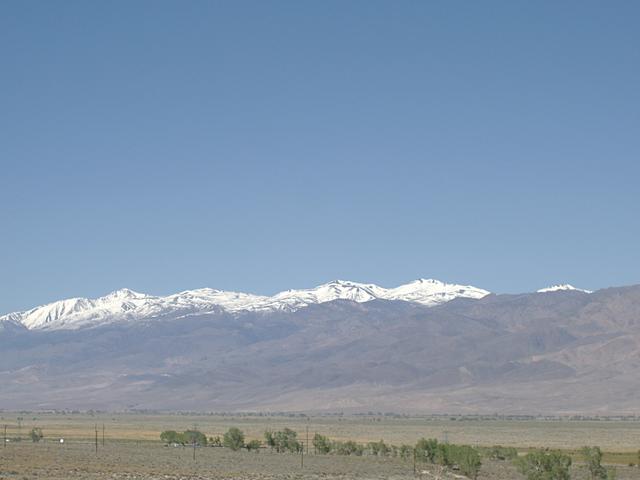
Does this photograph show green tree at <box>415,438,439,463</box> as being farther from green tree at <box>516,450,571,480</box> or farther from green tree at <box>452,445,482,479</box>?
green tree at <box>516,450,571,480</box>

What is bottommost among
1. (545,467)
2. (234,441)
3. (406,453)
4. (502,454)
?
(545,467)

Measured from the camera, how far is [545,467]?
210 feet

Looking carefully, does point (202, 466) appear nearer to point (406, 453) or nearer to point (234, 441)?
point (406, 453)

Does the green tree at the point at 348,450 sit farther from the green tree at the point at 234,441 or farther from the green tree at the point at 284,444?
the green tree at the point at 234,441

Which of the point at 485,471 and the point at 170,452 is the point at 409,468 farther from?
the point at 170,452

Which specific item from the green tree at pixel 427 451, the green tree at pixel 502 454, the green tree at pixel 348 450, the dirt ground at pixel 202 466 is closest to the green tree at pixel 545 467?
the dirt ground at pixel 202 466

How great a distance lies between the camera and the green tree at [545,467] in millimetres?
62781

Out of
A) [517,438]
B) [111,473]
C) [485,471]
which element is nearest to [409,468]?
[485,471]

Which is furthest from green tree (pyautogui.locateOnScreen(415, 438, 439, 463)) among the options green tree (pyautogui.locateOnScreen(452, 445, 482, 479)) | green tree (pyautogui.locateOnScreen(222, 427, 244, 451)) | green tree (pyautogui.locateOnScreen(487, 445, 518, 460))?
green tree (pyautogui.locateOnScreen(222, 427, 244, 451))

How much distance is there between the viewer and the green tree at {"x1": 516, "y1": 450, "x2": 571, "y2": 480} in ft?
206

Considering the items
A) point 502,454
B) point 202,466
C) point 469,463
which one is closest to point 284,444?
point 502,454

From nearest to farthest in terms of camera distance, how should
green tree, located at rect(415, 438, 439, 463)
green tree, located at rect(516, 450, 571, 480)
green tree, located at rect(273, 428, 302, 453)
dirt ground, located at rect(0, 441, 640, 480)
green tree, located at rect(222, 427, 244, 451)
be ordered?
dirt ground, located at rect(0, 441, 640, 480) < green tree, located at rect(516, 450, 571, 480) < green tree, located at rect(415, 438, 439, 463) < green tree, located at rect(273, 428, 302, 453) < green tree, located at rect(222, 427, 244, 451)

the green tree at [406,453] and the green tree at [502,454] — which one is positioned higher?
the green tree at [406,453]

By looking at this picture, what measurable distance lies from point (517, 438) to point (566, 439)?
16.3 feet
